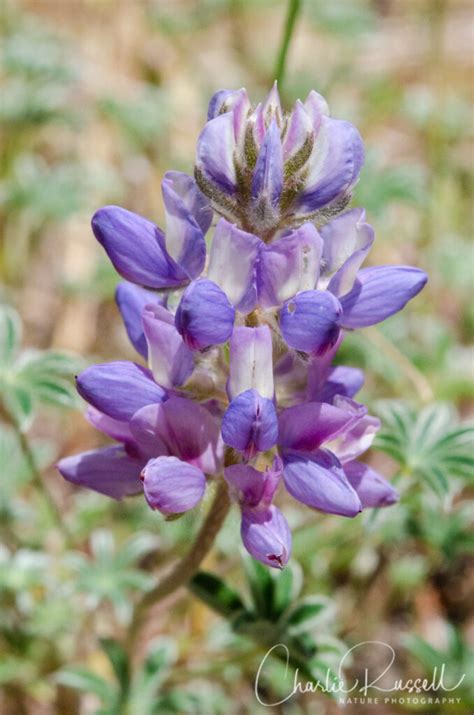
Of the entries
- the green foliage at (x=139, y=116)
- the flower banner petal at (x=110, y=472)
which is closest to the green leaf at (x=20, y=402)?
the flower banner petal at (x=110, y=472)

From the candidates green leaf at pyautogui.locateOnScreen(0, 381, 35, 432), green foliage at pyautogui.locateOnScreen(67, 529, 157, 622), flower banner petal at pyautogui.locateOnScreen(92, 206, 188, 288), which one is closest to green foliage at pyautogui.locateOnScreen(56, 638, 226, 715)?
green foliage at pyautogui.locateOnScreen(67, 529, 157, 622)

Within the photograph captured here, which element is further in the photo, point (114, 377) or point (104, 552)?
point (104, 552)

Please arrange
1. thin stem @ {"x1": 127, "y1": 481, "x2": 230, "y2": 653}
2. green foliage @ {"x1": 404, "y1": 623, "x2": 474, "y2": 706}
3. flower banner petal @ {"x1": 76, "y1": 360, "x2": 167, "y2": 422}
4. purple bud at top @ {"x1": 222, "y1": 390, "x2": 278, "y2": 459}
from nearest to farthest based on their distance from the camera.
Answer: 1. purple bud at top @ {"x1": 222, "y1": 390, "x2": 278, "y2": 459}
2. flower banner petal @ {"x1": 76, "y1": 360, "x2": 167, "y2": 422}
3. thin stem @ {"x1": 127, "y1": 481, "x2": 230, "y2": 653}
4. green foliage @ {"x1": 404, "y1": 623, "x2": 474, "y2": 706}

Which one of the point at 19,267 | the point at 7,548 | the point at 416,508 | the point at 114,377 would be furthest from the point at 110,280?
the point at 114,377

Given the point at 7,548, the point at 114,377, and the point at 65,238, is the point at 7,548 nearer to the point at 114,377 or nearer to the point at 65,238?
the point at 114,377

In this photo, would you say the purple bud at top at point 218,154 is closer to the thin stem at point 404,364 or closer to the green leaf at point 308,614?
the green leaf at point 308,614

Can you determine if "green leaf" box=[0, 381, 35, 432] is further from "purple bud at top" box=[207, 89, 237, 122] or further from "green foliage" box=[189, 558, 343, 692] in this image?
"purple bud at top" box=[207, 89, 237, 122]
